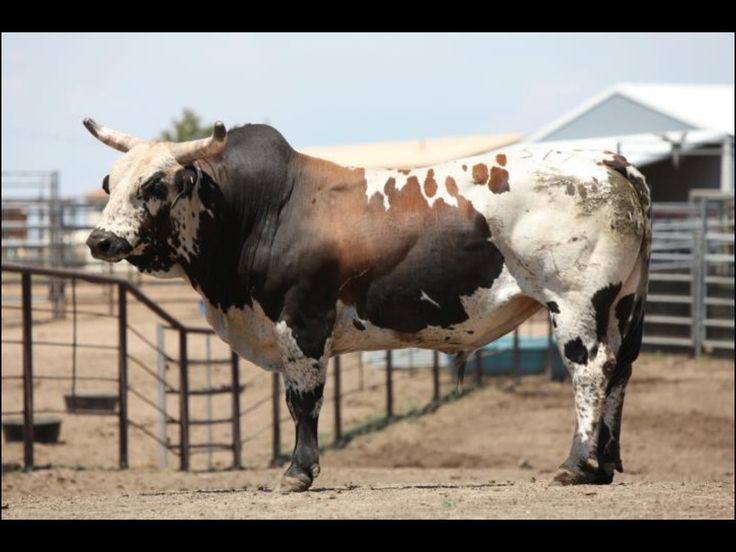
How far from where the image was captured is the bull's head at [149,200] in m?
7.58

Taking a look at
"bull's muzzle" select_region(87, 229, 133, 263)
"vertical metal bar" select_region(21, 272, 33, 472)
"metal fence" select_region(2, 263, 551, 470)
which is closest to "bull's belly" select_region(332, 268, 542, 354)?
"bull's muzzle" select_region(87, 229, 133, 263)

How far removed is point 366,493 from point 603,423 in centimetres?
130

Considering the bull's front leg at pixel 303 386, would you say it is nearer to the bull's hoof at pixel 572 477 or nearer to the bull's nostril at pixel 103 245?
the bull's nostril at pixel 103 245

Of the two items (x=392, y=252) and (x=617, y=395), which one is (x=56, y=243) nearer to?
(x=392, y=252)

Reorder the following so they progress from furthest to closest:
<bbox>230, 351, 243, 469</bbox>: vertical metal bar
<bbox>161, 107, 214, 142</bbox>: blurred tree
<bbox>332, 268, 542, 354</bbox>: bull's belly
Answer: <bbox>161, 107, 214, 142</bbox>: blurred tree, <bbox>230, 351, 243, 469</bbox>: vertical metal bar, <bbox>332, 268, 542, 354</bbox>: bull's belly

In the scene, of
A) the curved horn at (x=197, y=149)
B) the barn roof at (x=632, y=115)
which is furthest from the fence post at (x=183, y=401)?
the barn roof at (x=632, y=115)

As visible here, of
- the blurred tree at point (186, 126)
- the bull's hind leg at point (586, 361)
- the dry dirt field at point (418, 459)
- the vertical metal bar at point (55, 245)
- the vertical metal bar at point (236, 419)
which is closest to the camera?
the dry dirt field at point (418, 459)

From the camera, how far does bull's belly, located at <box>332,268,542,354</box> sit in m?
7.55

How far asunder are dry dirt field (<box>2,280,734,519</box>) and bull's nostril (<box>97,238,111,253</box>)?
1.25 meters

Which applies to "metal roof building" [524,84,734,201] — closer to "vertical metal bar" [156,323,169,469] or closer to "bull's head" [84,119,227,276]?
"vertical metal bar" [156,323,169,469]

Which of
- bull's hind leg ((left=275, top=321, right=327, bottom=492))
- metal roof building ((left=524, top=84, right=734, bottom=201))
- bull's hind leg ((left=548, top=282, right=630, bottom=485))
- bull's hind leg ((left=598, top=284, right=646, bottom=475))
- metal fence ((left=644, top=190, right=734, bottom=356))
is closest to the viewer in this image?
bull's hind leg ((left=548, top=282, right=630, bottom=485))

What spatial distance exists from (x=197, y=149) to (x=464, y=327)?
161 cm

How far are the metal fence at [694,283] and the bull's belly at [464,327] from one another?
12.5 m

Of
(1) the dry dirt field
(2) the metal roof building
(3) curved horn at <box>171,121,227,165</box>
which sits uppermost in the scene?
(2) the metal roof building
